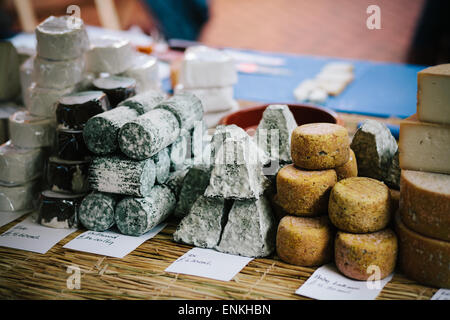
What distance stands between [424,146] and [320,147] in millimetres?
270

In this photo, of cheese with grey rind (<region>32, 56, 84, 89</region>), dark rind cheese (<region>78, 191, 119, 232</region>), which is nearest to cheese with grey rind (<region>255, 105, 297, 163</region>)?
dark rind cheese (<region>78, 191, 119, 232</region>)

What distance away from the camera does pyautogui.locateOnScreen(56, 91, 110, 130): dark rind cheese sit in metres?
1.60

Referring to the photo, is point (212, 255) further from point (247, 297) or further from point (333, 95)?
point (333, 95)

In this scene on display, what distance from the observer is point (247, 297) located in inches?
50.3

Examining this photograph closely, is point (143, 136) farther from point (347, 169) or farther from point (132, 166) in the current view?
point (347, 169)

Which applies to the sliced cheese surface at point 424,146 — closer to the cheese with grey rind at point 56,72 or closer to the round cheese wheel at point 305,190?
the round cheese wheel at point 305,190

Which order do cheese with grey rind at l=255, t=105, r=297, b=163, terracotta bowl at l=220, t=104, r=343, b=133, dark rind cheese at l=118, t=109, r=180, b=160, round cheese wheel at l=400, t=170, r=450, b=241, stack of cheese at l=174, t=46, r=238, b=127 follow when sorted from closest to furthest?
round cheese wheel at l=400, t=170, r=450, b=241 → dark rind cheese at l=118, t=109, r=180, b=160 → cheese with grey rind at l=255, t=105, r=297, b=163 → terracotta bowl at l=220, t=104, r=343, b=133 → stack of cheese at l=174, t=46, r=238, b=127

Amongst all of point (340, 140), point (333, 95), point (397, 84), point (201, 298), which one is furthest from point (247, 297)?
point (397, 84)

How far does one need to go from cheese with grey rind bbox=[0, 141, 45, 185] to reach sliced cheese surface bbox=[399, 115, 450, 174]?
1.21 metres

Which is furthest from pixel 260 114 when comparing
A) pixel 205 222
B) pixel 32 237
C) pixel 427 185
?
pixel 32 237

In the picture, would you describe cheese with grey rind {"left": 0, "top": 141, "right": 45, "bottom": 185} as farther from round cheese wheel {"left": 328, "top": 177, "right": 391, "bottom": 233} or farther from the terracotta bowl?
round cheese wheel {"left": 328, "top": 177, "right": 391, "bottom": 233}

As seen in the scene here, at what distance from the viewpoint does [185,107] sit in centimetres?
166

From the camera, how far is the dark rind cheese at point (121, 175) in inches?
58.2

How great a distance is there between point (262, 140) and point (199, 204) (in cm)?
29
